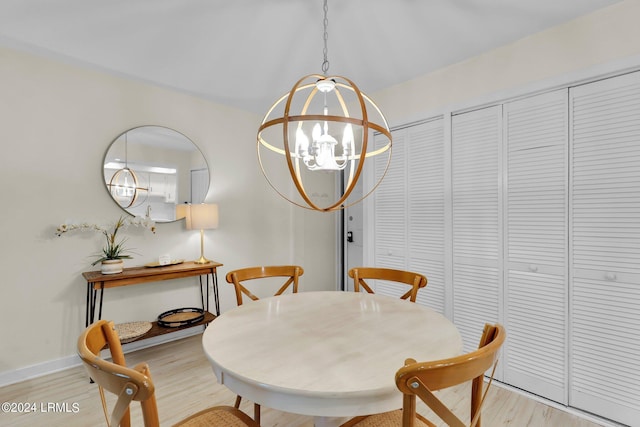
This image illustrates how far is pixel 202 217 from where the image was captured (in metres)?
2.96

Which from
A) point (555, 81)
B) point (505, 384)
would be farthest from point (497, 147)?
point (505, 384)

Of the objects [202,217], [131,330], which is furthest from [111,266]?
[202,217]

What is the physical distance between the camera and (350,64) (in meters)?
2.54

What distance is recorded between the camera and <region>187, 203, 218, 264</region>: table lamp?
9.67 ft

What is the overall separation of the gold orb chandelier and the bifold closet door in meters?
0.19

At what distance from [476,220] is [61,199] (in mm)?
3265

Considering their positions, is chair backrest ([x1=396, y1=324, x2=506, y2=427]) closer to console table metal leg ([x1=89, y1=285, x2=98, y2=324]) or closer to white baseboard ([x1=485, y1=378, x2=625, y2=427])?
white baseboard ([x1=485, y1=378, x2=625, y2=427])

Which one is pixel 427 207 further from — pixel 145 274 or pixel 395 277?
pixel 145 274

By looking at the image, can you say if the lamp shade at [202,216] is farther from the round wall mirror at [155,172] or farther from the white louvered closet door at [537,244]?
the white louvered closet door at [537,244]

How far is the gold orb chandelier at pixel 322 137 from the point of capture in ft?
4.31

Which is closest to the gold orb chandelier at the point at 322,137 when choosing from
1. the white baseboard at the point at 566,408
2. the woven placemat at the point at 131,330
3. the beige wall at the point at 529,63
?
the beige wall at the point at 529,63

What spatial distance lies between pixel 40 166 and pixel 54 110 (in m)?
0.46

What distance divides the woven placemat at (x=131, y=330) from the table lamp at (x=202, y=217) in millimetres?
701

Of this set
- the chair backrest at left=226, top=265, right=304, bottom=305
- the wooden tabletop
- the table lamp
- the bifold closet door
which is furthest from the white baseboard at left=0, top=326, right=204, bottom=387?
the bifold closet door
